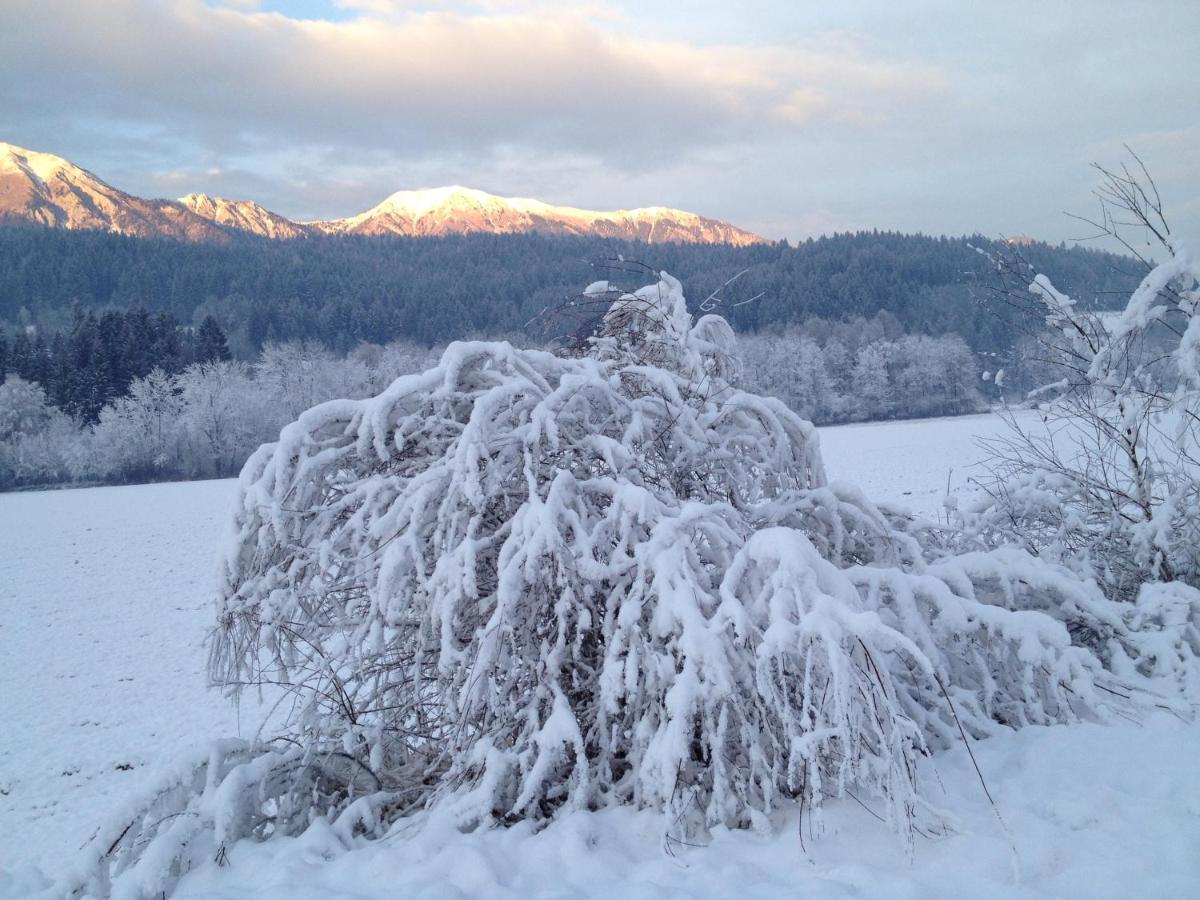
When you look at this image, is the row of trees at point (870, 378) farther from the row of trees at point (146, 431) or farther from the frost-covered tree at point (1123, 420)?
the frost-covered tree at point (1123, 420)

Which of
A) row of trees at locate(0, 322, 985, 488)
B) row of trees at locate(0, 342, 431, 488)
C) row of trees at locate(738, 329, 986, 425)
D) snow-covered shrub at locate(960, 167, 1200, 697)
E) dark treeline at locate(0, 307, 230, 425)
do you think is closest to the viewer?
snow-covered shrub at locate(960, 167, 1200, 697)

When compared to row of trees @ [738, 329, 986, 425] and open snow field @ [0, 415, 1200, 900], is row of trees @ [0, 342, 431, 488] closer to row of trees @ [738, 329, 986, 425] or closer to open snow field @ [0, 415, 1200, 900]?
row of trees @ [738, 329, 986, 425]

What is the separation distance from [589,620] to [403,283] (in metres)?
96.6

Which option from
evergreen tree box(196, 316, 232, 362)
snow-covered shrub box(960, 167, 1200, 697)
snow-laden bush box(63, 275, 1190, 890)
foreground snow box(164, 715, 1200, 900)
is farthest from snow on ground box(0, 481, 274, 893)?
evergreen tree box(196, 316, 232, 362)

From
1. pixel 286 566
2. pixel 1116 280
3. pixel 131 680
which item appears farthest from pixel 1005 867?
pixel 131 680

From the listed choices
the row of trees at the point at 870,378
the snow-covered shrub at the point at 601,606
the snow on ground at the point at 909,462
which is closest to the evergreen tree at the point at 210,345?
the row of trees at the point at 870,378

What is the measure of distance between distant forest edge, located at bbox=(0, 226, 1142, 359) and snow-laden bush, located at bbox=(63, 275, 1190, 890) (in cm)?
5831

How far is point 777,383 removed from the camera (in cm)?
5903

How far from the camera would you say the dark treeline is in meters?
50.2

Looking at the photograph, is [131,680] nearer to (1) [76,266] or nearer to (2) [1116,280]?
(2) [1116,280]

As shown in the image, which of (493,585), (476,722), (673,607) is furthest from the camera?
(493,585)

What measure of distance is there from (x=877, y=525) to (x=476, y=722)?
8.70ft

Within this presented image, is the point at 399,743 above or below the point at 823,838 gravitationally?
below

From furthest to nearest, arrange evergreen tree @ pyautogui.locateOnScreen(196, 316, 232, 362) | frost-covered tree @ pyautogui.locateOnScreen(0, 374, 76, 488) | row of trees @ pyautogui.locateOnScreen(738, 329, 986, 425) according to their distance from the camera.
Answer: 1. row of trees @ pyautogui.locateOnScreen(738, 329, 986, 425)
2. evergreen tree @ pyautogui.locateOnScreen(196, 316, 232, 362)
3. frost-covered tree @ pyautogui.locateOnScreen(0, 374, 76, 488)
